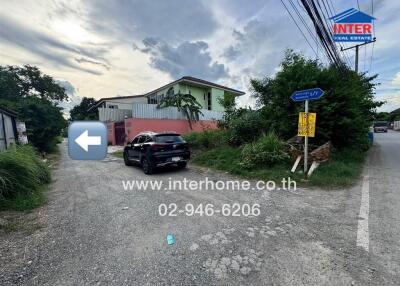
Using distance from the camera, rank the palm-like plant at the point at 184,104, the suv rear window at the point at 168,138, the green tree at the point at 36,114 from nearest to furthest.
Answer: the suv rear window at the point at 168,138 → the green tree at the point at 36,114 → the palm-like plant at the point at 184,104

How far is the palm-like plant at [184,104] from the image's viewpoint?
19.9 metres

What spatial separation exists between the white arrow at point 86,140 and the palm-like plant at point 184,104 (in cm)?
1558

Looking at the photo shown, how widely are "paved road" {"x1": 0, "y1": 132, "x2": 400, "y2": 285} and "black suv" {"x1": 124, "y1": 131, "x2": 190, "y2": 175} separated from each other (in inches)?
110

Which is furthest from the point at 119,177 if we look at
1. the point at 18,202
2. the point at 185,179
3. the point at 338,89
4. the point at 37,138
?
the point at 37,138

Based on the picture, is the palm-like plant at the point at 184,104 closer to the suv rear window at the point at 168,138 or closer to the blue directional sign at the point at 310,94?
the suv rear window at the point at 168,138

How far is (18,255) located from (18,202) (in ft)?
8.15

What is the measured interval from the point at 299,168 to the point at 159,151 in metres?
5.10

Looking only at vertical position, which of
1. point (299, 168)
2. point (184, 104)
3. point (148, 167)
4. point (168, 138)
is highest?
point (184, 104)

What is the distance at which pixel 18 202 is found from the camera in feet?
16.1

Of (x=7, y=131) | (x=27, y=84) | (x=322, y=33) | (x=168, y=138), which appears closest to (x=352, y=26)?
(x=322, y=33)

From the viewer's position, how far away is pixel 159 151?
8.03 metres

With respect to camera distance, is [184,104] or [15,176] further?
[184,104]

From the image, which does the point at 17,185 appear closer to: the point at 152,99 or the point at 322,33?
the point at 322,33

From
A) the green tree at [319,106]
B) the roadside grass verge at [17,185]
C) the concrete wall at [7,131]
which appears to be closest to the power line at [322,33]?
the green tree at [319,106]
